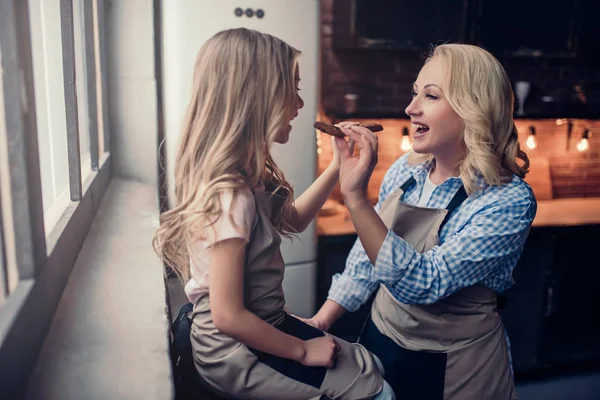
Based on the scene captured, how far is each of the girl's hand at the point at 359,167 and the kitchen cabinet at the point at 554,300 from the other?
168 centimetres

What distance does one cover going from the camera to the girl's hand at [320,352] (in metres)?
0.97

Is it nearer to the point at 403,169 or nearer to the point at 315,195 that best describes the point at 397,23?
the point at 403,169

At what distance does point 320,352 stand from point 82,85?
116 cm

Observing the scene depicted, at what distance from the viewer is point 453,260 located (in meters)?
1.22

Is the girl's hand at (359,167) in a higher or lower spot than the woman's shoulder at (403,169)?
higher

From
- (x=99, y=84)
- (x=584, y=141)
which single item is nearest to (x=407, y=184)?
(x=99, y=84)

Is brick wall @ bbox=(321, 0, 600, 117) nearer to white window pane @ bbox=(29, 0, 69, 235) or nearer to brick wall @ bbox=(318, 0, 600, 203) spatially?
brick wall @ bbox=(318, 0, 600, 203)

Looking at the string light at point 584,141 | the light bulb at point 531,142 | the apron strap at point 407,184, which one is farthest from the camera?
the string light at point 584,141

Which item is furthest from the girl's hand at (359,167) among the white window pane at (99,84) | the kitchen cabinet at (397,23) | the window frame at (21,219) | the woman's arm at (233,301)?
the kitchen cabinet at (397,23)

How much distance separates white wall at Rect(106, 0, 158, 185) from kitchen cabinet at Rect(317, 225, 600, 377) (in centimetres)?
172

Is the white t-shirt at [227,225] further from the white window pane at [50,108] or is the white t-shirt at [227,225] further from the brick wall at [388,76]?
the brick wall at [388,76]

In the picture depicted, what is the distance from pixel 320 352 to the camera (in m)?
0.98

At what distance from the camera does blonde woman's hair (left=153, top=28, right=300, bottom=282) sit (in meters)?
0.95

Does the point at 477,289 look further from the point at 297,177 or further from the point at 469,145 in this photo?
the point at 297,177
